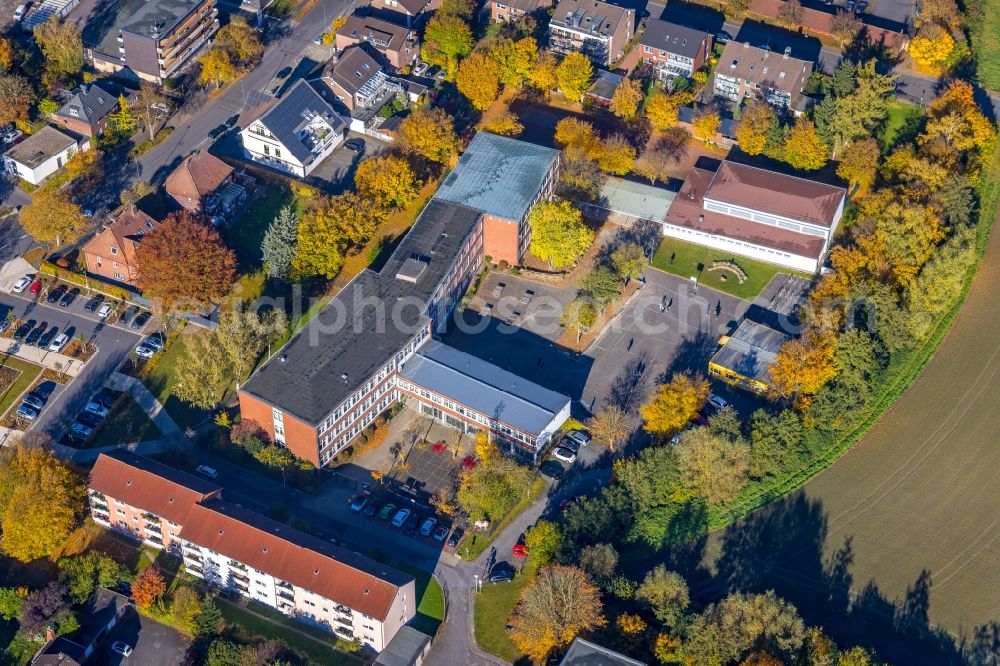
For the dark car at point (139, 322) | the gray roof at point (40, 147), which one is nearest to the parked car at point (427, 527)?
the dark car at point (139, 322)

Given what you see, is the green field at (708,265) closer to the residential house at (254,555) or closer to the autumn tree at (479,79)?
the autumn tree at (479,79)

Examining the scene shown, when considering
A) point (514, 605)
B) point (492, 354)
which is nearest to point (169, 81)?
point (492, 354)

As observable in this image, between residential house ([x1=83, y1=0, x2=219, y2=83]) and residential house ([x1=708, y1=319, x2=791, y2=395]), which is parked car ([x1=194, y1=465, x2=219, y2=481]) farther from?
residential house ([x1=83, y1=0, x2=219, y2=83])

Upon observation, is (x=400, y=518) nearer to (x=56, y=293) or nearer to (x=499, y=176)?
(x=499, y=176)

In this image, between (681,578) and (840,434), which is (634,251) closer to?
(840,434)

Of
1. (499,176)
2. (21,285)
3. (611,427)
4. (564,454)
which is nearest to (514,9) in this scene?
(499,176)

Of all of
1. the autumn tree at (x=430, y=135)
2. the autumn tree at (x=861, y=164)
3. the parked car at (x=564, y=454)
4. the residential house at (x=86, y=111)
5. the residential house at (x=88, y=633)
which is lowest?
the residential house at (x=88, y=633)

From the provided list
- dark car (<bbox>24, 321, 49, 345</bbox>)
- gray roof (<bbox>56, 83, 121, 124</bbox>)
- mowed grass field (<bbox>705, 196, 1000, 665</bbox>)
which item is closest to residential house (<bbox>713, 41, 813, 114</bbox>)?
mowed grass field (<bbox>705, 196, 1000, 665</bbox>)
